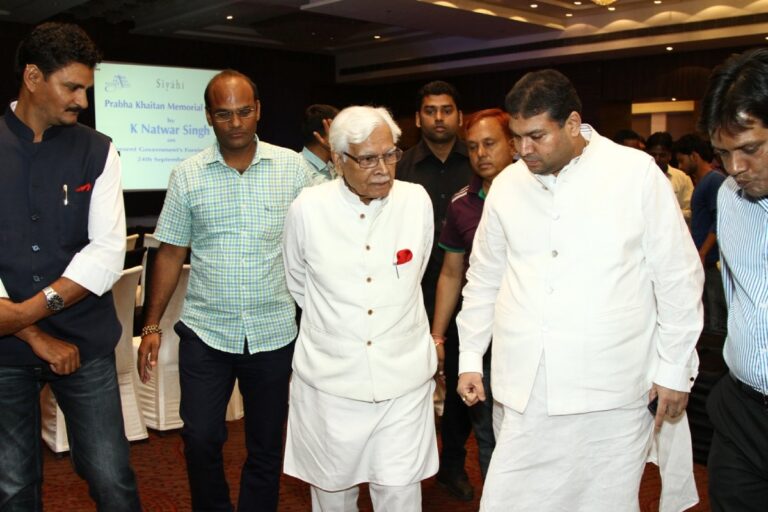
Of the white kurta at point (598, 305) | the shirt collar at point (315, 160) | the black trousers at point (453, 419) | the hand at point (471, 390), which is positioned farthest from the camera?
the shirt collar at point (315, 160)

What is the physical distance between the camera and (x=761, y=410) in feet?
6.86

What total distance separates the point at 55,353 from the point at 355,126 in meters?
1.14

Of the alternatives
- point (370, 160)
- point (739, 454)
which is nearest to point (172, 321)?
point (370, 160)

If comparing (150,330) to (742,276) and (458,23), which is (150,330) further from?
(458,23)

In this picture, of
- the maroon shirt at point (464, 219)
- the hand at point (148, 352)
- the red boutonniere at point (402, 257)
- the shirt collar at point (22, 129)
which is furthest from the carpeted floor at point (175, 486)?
the shirt collar at point (22, 129)

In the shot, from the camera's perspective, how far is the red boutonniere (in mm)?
2713

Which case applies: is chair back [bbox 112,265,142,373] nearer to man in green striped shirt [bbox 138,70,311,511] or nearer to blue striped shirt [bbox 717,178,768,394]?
man in green striped shirt [bbox 138,70,311,511]

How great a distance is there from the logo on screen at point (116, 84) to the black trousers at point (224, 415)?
8.51 m

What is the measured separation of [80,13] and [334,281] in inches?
413

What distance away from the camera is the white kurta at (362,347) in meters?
2.65

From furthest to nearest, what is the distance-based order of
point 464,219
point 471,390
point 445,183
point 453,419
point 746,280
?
point 445,183
point 453,419
point 464,219
point 471,390
point 746,280

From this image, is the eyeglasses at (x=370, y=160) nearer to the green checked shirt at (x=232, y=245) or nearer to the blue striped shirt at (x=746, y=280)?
the green checked shirt at (x=232, y=245)

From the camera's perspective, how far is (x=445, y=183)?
3.98 meters

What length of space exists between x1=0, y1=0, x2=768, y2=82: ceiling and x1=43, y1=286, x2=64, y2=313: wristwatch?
8.53 m
